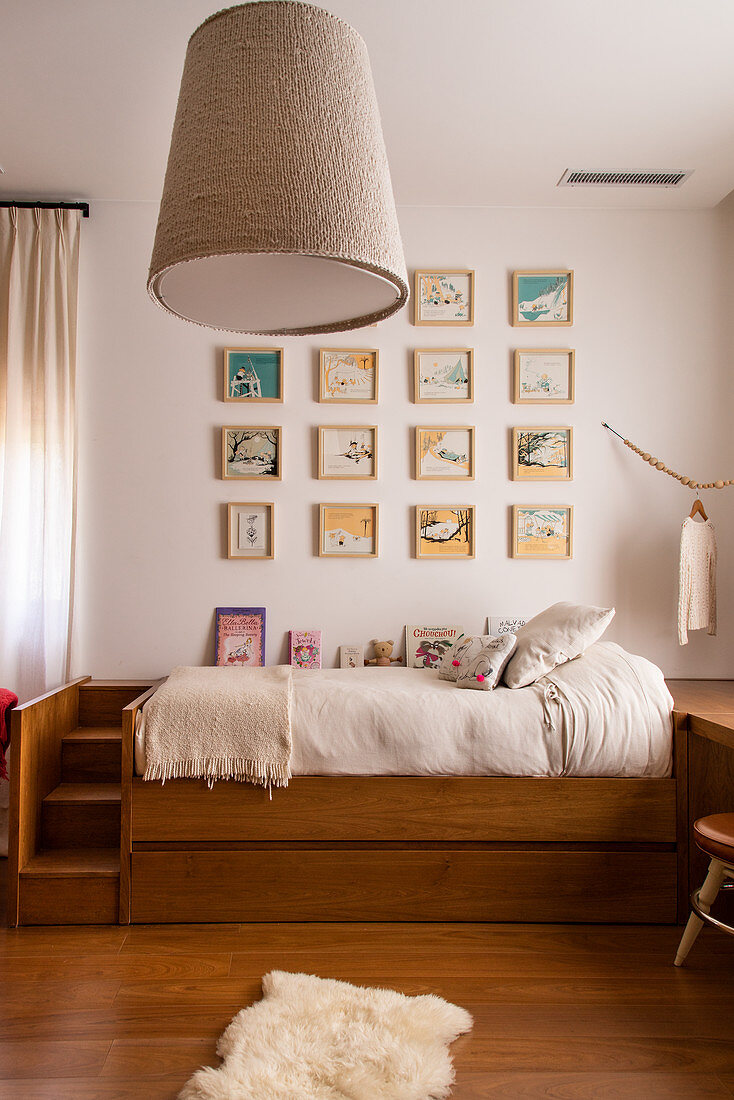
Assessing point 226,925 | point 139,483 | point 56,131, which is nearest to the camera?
point 226,925

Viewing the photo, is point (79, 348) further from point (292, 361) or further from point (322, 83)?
point (322, 83)

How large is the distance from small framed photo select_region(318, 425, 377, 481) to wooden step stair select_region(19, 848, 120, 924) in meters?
1.73

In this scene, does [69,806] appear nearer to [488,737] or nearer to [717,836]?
[488,737]

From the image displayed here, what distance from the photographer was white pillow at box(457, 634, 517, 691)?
2.57 metres

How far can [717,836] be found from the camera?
6.47ft

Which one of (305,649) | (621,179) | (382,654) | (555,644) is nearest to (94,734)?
(305,649)

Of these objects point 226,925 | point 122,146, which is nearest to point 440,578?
point 226,925

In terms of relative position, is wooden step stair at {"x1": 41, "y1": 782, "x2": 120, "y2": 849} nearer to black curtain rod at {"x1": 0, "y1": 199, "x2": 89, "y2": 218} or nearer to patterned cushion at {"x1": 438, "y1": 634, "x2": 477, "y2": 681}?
patterned cushion at {"x1": 438, "y1": 634, "x2": 477, "y2": 681}

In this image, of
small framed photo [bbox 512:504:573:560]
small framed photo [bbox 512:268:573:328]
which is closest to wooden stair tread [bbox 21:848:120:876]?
small framed photo [bbox 512:504:573:560]

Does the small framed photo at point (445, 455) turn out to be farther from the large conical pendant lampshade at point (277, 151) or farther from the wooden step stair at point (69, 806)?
the large conical pendant lampshade at point (277, 151)

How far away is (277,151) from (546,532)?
242cm

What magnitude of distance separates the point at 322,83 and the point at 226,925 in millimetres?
2264

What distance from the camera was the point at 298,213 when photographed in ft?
3.54

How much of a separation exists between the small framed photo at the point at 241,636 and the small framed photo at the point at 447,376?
115 centimetres
